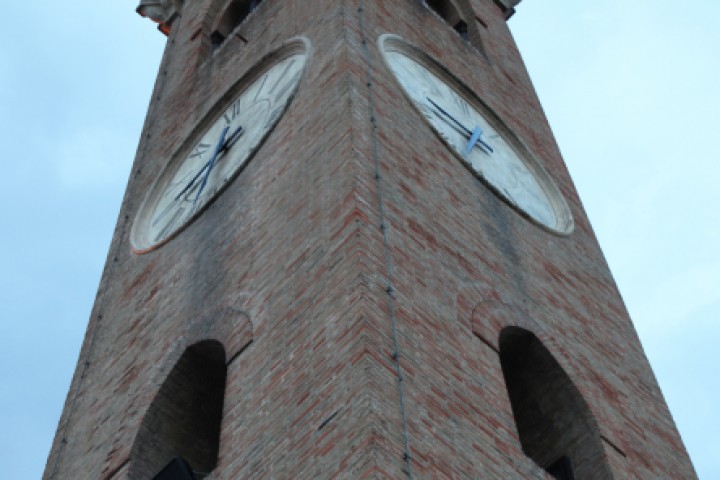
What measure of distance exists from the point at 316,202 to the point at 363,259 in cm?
132

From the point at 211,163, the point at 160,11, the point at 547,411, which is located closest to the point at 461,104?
the point at 211,163

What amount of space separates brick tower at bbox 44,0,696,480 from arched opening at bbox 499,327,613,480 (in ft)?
0.07

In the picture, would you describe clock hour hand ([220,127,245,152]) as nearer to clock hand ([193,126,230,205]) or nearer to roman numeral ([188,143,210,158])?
clock hand ([193,126,230,205])

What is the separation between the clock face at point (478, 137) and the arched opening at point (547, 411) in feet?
6.84

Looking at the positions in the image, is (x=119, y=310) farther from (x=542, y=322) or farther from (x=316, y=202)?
(x=542, y=322)

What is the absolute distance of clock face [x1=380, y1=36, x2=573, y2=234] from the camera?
505 inches

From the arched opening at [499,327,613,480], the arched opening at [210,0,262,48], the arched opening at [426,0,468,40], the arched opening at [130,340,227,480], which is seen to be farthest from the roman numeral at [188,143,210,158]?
the arched opening at [426,0,468,40]

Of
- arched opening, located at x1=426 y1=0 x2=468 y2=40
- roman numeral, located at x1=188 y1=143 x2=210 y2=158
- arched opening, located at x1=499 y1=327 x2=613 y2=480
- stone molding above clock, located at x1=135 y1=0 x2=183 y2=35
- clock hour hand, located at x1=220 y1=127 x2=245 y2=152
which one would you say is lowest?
stone molding above clock, located at x1=135 y1=0 x2=183 y2=35

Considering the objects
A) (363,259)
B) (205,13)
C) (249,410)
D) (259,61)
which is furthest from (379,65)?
(205,13)

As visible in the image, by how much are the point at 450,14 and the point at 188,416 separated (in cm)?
863

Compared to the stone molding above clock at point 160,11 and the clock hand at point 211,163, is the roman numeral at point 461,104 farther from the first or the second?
the stone molding above clock at point 160,11

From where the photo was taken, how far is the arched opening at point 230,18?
1750cm

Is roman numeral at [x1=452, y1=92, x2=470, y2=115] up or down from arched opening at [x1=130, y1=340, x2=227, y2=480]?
up

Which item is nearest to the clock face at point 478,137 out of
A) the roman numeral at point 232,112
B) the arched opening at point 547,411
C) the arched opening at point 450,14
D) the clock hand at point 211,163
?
the roman numeral at point 232,112
